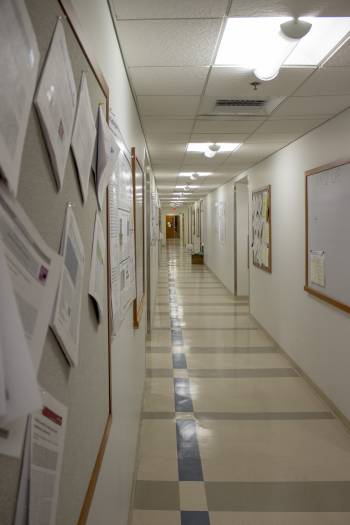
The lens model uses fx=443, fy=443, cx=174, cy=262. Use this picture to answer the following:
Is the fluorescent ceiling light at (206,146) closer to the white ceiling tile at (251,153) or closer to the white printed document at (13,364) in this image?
the white ceiling tile at (251,153)

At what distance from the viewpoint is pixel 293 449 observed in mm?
3340

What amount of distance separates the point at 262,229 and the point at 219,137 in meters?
2.10

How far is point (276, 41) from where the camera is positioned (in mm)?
2389

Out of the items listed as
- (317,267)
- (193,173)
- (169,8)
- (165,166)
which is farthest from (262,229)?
(169,8)

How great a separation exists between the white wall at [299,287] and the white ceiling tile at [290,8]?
5.68 feet

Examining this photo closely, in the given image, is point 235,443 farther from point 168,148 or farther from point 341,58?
point 168,148

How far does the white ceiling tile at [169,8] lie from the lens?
1909 millimetres

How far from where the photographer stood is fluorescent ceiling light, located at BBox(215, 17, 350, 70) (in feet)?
7.17

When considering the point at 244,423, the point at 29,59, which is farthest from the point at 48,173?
the point at 244,423

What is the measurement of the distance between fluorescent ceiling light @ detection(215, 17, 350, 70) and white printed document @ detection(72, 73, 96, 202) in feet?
4.05

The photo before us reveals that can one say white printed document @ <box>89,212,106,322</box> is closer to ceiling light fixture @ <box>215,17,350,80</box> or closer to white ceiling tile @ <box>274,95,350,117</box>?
ceiling light fixture @ <box>215,17,350,80</box>

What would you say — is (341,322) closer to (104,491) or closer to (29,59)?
(104,491)

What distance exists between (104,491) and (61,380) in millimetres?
838

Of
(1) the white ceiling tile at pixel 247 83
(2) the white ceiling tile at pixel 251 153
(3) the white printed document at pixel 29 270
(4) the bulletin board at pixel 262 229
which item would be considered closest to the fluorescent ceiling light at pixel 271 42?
(1) the white ceiling tile at pixel 247 83
